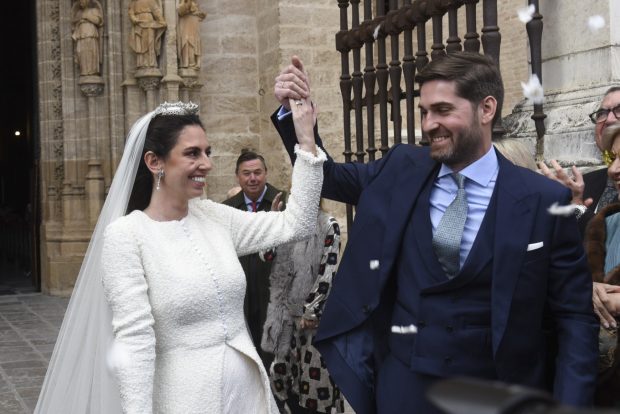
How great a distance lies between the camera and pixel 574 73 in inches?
166

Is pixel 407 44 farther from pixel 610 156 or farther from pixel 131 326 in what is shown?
pixel 131 326

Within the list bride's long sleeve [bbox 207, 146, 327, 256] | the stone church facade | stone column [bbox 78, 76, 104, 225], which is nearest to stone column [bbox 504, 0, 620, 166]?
bride's long sleeve [bbox 207, 146, 327, 256]

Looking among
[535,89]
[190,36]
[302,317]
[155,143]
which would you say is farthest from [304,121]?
[190,36]

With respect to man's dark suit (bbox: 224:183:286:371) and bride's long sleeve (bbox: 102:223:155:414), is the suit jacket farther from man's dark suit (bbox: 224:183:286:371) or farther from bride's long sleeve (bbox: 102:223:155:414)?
man's dark suit (bbox: 224:183:286:371)

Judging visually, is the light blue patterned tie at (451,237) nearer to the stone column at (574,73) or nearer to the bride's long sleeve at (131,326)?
the bride's long sleeve at (131,326)

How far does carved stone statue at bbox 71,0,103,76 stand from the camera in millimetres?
12344

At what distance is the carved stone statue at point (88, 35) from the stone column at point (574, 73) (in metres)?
9.06

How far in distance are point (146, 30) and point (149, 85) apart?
73 centimetres

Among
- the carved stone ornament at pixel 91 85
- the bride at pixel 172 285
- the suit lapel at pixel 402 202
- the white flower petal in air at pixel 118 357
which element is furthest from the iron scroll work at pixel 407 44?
the carved stone ornament at pixel 91 85

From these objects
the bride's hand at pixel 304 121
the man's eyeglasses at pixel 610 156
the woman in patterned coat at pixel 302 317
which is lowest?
the woman in patterned coat at pixel 302 317

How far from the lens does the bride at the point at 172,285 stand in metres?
2.96

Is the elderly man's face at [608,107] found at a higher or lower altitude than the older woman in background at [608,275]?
higher

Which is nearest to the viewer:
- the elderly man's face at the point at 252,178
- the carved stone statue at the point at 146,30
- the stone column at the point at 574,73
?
the stone column at the point at 574,73

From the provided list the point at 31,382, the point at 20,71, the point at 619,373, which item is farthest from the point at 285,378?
the point at 20,71
